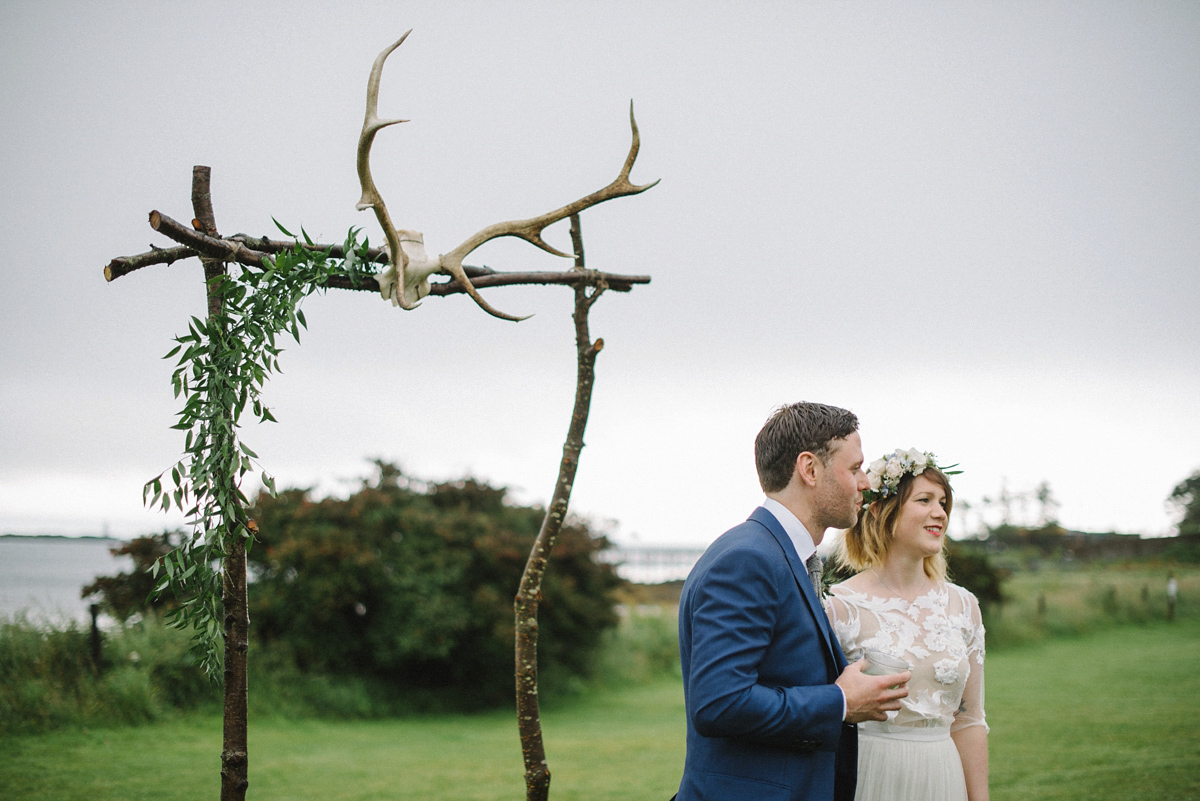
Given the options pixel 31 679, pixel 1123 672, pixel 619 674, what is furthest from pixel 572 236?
pixel 1123 672

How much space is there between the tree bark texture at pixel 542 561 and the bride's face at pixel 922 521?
1.55 metres

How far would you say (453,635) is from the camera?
1066 centimetres

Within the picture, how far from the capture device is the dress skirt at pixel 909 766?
3.23 meters

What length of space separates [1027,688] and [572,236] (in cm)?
1073

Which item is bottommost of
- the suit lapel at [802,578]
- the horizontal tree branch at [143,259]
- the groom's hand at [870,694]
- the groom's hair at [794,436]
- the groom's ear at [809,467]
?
the groom's hand at [870,694]

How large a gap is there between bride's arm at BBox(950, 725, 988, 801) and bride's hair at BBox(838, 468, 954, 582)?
2.00ft

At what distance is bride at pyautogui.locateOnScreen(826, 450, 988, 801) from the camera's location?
3279 mm

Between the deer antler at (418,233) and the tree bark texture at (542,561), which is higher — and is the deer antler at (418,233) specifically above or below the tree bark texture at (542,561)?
above

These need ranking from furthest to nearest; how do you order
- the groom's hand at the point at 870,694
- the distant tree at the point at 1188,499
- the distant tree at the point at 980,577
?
the distant tree at the point at 1188,499, the distant tree at the point at 980,577, the groom's hand at the point at 870,694

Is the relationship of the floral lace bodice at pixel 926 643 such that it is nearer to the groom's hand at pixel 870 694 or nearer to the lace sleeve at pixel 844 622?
the lace sleeve at pixel 844 622

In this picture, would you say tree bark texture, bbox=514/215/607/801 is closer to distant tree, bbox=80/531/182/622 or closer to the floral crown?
the floral crown

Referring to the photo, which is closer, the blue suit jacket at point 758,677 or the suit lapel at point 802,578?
the blue suit jacket at point 758,677

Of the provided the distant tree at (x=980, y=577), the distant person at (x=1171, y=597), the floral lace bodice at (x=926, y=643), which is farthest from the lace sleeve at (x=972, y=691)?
the distant person at (x=1171, y=597)

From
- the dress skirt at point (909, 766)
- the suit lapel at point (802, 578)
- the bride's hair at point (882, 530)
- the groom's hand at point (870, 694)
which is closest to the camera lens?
the groom's hand at point (870, 694)
